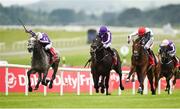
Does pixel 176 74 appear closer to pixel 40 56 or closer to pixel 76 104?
pixel 40 56

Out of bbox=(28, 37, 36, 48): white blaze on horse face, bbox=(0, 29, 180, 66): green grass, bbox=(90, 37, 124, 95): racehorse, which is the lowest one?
bbox=(90, 37, 124, 95): racehorse

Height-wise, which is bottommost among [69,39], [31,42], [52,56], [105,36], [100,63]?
[100,63]

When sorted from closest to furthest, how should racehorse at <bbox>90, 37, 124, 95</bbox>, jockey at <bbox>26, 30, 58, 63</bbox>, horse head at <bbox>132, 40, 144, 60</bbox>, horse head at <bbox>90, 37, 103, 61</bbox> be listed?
horse head at <bbox>90, 37, 103, 61</bbox> < racehorse at <bbox>90, 37, 124, 95</bbox> < horse head at <bbox>132, 40, 144, 60</bbox> < jockey at <bbox>26, 30, 58, 63</bbox>

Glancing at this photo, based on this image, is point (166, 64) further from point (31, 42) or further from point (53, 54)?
point (31, 42)

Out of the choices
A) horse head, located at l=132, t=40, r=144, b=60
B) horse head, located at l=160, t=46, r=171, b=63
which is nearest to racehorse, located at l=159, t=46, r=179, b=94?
horse head, located at l=160, t=46, r=171, b=63

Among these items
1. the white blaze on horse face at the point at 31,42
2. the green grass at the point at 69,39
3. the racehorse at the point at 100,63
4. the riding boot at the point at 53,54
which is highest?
the green grass at the point at 69,39

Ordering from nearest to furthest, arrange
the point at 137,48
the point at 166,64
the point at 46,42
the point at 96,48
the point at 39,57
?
the point at 96,48, the point at 137,48, the point at 39,57, the point at 46,42, the point at 166,64

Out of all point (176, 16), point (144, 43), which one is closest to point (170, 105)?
point (144, 43)

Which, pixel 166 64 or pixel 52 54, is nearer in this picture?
pixel 52 54

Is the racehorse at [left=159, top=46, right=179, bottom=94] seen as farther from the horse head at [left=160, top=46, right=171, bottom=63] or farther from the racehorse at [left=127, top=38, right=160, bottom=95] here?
the racehorse at [left=127, top=38, right=160, bottom=95]

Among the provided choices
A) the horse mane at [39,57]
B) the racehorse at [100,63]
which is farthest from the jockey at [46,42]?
the racehorse at [100,63]

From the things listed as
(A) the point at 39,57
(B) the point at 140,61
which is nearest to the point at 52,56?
(A) the point at 39,57

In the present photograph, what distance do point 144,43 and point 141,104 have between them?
17.5 ft

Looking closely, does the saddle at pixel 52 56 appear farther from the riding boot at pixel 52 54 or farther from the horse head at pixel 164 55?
the horse head at pixel 164 55
